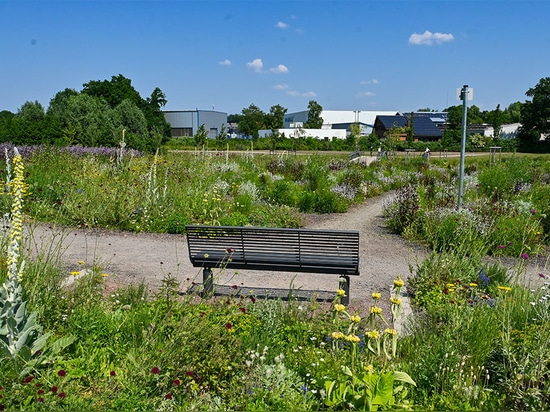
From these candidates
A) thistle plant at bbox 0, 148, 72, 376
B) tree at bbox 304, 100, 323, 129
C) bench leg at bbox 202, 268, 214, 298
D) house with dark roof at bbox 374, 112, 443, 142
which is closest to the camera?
thistle plant at bbox 0, 148, 72, 376

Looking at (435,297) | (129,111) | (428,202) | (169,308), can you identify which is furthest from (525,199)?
(129,111)

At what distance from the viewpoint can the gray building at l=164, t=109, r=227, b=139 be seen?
81312mm

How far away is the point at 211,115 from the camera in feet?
273

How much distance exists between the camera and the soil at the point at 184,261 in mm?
7281

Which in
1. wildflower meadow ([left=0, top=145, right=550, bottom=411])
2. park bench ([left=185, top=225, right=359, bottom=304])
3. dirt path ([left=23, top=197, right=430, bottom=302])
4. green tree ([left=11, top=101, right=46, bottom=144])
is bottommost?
dirt path ([left=23, top=197, right=430, bottom=302])

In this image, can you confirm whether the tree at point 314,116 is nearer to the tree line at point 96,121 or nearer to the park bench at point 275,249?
the tree line at point 96,121

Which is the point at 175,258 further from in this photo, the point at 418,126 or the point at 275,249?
the point at 418,126

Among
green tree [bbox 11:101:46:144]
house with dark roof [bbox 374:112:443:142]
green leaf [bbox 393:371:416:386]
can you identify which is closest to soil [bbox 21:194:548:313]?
green leaf [bbox 393:371:416:386]

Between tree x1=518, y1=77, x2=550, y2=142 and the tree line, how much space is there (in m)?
43.3

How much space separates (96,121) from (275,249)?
38178 mm

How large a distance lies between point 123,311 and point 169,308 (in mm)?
773

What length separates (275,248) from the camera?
687 centimetres

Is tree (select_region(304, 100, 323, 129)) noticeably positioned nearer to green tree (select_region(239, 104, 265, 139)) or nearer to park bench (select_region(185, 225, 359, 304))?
green tree (select_region(239, 104, 265, 139))

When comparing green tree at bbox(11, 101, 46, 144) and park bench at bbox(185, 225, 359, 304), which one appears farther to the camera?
green tree at bbox(11, 101, 46, 144)
